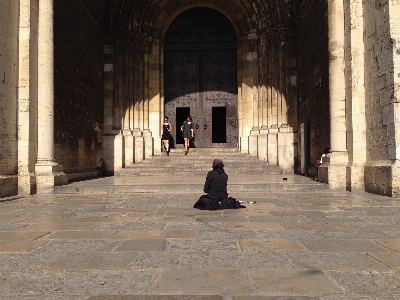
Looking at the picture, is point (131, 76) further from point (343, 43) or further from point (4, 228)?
point (4, 228)

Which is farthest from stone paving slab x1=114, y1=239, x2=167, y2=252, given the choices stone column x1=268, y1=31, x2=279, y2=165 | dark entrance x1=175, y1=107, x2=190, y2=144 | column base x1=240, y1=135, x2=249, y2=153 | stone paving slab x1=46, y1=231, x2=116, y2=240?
dark entrance x1=175, y1=107, x2=190, y2=144

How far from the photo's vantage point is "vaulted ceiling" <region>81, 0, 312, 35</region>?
15102 millimetres

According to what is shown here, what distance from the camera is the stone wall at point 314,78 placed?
37.4 feet

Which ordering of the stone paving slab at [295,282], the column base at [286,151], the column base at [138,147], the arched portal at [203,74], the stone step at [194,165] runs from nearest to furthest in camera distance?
the stone paving slab at [295,282], the stone step at [194,165], the column base at [286,151], the column base at [138,147], the arched portal at [203,74]

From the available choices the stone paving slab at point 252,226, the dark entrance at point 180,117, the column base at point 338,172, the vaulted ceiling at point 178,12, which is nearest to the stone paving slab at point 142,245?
the stone paving slab at point 252,226

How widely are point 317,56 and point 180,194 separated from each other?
240 inches

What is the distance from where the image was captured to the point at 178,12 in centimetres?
1695

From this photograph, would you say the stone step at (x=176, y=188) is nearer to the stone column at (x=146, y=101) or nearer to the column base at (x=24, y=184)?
the column base at (x=24, y=184)

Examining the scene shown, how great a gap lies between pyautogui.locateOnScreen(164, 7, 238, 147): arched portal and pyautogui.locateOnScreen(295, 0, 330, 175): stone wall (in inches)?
124

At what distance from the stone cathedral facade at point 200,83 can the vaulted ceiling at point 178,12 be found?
40mm

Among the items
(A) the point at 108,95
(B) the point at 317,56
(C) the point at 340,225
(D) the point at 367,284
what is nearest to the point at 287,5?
(B) the point at 317,56

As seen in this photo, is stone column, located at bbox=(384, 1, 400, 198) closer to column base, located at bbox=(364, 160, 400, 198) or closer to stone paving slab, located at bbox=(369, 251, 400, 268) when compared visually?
column base, located at bbox=(364, 160, 400, 198)

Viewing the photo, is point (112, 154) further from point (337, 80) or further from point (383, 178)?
point (383, 178)

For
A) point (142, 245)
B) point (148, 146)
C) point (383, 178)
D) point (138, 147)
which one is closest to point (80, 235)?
point (142, 245)
